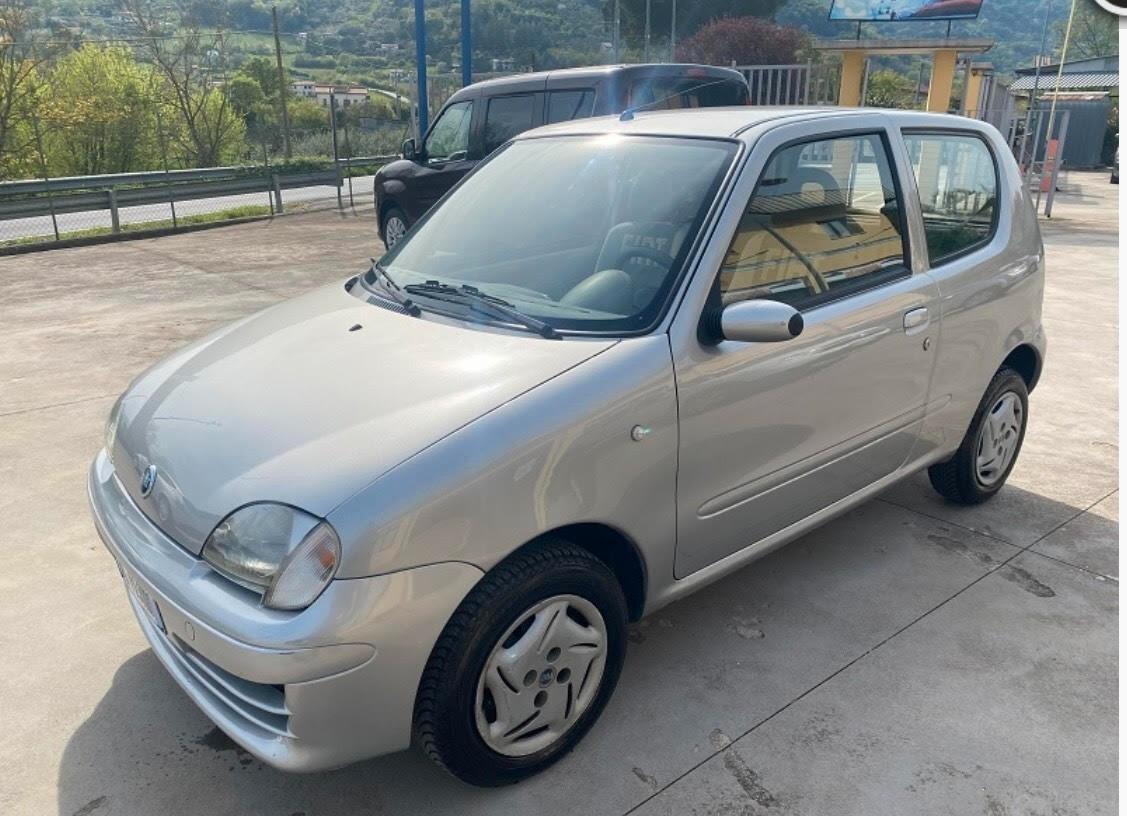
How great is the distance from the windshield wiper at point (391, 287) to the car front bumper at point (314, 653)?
1.06 meters

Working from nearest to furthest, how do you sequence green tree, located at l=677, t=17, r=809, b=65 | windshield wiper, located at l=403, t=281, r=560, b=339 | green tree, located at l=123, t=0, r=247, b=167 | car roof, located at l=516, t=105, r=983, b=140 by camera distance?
windshield wiper, located at l=403, t=281, r=560, b=339
car roof, located at l=516, t=105, r=983, b=140
green tree, located at l=677, t=17, r=809, b=65
green tree, located at l=123, t=0, r=247, b=167

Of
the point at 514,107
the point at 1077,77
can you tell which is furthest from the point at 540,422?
the point at 1077,77

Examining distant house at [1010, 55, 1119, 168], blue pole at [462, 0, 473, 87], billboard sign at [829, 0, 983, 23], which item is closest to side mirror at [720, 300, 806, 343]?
blue pole at [462, 0, 473, 87]

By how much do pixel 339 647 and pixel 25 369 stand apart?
539cm

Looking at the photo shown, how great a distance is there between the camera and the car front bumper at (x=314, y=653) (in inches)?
76.0

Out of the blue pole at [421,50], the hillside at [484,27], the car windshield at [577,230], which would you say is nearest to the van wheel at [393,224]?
the blue pole at [421,50]

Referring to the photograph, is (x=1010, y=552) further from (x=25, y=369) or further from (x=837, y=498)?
(x=25, y=369)

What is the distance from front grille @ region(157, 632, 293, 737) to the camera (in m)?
2.03

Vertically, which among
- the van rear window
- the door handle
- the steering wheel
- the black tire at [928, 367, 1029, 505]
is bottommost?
the black tire at [928, 367, 1029, 505]

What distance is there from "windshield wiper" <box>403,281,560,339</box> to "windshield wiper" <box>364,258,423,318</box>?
0.04m

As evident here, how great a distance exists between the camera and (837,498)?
323 cm

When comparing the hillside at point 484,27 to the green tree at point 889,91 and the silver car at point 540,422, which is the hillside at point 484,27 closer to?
the green tree at point 889,91

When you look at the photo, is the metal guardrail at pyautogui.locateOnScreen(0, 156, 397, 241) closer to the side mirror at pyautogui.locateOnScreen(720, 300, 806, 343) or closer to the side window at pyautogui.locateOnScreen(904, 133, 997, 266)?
the side window at pyautogui.locateOnScreen(904, 133, 997, 266)

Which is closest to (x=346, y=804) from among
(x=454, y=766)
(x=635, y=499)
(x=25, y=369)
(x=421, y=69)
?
(x=454, y=766)
